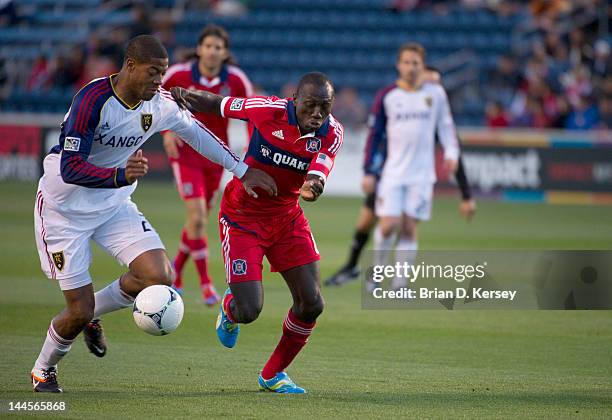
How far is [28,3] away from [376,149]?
2179cm

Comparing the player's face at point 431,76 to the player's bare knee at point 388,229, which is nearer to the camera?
the player's bare knee at point 388,229

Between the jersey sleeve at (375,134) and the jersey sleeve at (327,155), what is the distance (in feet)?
14.4

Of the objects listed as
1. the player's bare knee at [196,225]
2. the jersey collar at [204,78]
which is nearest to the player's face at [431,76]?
the jersey collar at [204,78]

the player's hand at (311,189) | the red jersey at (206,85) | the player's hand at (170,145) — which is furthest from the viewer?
the red jersey at (206,85)

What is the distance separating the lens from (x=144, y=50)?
6781 mm

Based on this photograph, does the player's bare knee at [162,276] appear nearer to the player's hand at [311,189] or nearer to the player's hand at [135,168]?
the player's hand at [135,168]

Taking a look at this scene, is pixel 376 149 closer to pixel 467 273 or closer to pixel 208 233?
pixel 467 273

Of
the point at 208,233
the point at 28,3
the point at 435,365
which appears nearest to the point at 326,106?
the point at 435,365

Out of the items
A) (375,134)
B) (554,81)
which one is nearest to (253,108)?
(375,134)

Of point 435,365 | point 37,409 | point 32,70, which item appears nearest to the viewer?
point 37,409

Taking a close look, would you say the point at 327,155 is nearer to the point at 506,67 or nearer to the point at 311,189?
the point at 311,189

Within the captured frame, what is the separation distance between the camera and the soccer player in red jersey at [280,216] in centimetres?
707

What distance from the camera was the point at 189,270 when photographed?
13773 millimetres

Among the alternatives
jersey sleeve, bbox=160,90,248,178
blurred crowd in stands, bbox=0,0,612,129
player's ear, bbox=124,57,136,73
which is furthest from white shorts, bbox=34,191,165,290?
blurred crowd in stands, bbox=0,0,612,129
